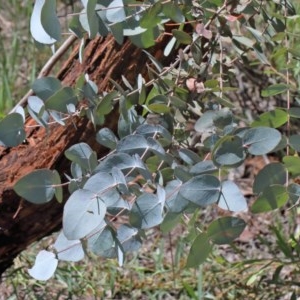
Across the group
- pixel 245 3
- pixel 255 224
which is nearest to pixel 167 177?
pixel 245 3

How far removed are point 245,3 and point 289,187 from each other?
429 millimetres

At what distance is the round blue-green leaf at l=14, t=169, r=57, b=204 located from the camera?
4.43 feet

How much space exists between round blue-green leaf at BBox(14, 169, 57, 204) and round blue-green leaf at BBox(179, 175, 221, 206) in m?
0.25

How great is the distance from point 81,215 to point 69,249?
0.16 metres

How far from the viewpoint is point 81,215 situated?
1.22 meters

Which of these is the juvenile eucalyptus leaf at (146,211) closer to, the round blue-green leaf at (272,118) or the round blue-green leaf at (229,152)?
the round blue-green leaf at (229,152)

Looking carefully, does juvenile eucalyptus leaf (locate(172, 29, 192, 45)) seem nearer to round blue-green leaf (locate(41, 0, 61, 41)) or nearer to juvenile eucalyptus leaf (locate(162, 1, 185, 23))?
juvenile eucalyptus leaf (locate(162, 1, 185, 23))

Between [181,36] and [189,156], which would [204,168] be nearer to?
[189,156]

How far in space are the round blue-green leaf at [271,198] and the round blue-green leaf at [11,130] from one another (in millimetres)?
405

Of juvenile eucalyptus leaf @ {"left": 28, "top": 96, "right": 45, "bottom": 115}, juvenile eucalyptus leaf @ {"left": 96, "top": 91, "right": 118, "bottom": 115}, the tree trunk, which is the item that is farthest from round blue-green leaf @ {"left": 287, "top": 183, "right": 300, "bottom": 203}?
the tree trunk

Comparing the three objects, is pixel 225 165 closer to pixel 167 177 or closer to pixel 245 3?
pixel 167 177

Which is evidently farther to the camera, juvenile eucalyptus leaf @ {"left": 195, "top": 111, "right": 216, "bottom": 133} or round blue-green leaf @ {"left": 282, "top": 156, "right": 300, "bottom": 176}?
juvenile eucalyptus leaf @ {"left": 195, "top": 111, "right": 216, "bottom": 133}

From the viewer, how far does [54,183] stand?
1394 mm

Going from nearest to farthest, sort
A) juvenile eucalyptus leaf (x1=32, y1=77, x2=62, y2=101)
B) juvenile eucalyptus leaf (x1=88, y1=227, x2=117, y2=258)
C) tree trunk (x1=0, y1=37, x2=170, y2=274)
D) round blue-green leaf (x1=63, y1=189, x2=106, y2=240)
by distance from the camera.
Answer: round blue-green leaf (x1=63, y1=189, x2=106, y2=240) → juvenile eucalyptus leaf (x1=88, y1=227, x2=117, y2=258) → juvenile eucalyptus leaf (x1=32, y1=77, x2=62, y2=101) → tree trunk (x1=0, y1=37, x2=170, y2=274)
